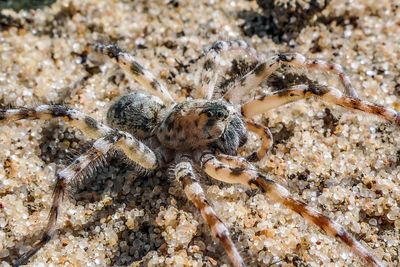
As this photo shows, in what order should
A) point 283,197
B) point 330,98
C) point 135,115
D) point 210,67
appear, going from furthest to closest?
point 210,67, point 135,115, point 330,98, point 283,197

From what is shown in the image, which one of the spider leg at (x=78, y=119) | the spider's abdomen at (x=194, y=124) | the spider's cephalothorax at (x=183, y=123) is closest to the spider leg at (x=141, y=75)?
the spider's cephalothorax at (x=183, y=123)

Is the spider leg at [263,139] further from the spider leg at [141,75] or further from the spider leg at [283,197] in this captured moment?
the spider leg at [141,75]

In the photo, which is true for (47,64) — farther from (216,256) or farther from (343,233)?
(343,233)

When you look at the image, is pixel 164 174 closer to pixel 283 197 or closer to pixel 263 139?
pixel 263 139

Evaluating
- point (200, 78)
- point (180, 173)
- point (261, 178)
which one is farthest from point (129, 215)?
point (200, 78)

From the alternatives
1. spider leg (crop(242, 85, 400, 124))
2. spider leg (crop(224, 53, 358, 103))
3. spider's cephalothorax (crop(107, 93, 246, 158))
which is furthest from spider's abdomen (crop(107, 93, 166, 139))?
→ spider leg (crop(242, 85, 400, 124))

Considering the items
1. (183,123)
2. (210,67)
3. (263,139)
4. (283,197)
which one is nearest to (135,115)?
(183,123)

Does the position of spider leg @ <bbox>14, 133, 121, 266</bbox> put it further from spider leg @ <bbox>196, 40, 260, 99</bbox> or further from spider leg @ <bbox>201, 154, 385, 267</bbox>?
spider leg @ <bbox>196, 40, 260, 99</bbox>
